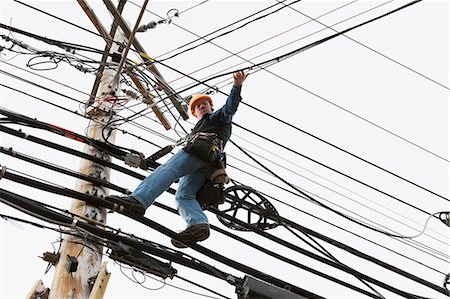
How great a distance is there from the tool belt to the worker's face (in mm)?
504

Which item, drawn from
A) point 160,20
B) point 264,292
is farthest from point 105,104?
point 264,292

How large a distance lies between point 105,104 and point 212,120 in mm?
1408

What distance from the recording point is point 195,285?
6.04 m

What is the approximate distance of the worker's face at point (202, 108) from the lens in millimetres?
6441

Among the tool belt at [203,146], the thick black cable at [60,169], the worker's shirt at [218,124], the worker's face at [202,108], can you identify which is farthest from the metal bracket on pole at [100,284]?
the worker's face at [202,108]

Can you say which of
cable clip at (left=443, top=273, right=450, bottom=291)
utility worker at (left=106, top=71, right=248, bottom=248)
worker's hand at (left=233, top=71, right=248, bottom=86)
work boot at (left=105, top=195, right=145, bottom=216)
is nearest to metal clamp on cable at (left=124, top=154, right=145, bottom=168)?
utility worker at (left=106, top=71, right=248, bottom=248)

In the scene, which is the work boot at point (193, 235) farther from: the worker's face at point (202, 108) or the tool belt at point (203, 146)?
the worker's face at point (202, 108)

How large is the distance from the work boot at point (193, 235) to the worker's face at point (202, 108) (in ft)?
4.01

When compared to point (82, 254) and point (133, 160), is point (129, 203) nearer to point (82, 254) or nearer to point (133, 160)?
point (82, 254)

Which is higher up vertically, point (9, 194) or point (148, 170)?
point (148, 170)

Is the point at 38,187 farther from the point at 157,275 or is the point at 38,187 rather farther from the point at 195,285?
the point at 195,285

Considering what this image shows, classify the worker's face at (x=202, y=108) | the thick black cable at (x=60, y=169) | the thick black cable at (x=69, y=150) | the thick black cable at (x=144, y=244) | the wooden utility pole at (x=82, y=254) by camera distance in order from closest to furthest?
the thick black cable at (x=144, y=244)
the wooden utility pole at (x=82, y=254)
the thick black cable at (x=60, y=169)
the thick black cable at (x=69, y=150)
the worker's face at (x=202, y=108)

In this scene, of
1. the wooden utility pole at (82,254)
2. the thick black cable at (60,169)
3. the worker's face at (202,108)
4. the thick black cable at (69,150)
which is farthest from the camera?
the worker's face at (202,108)

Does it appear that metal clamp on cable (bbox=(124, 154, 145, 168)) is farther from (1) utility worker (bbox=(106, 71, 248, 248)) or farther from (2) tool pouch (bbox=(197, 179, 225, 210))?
(2) tool pouch (bbox=(197, 179, 225, 210))
